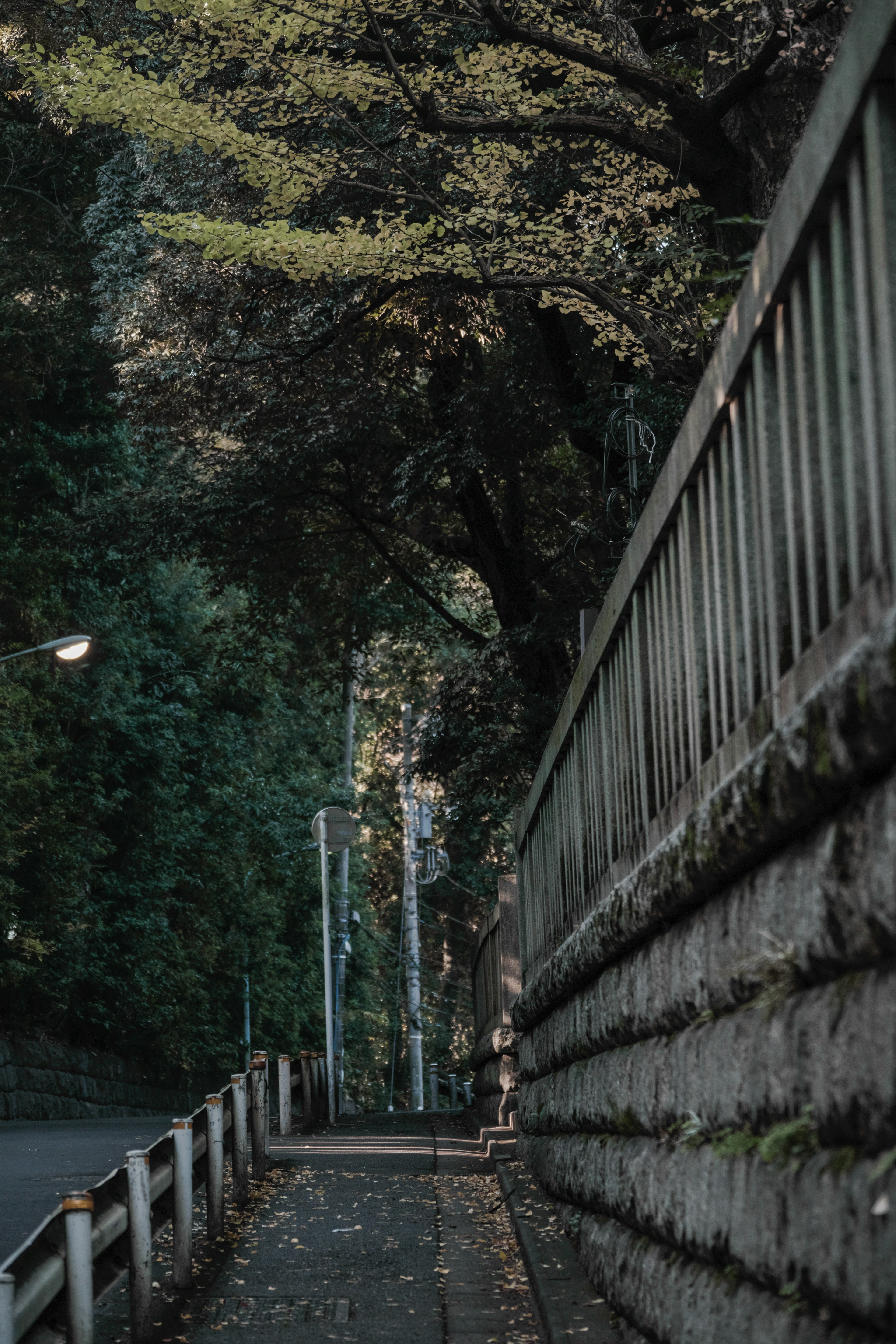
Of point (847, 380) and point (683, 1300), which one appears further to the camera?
point (683, 1300)

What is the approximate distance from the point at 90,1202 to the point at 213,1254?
2736 mm

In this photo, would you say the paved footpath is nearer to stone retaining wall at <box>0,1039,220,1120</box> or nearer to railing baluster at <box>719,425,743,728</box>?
railing baluster at <box>719,425,743,728</box>

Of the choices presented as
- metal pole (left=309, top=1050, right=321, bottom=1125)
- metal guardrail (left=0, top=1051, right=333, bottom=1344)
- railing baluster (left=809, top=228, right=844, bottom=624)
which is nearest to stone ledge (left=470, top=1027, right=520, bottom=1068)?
metal pole (left=309, top=1050, right=321, bottom=1125)

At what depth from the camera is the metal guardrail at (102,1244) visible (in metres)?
4.35

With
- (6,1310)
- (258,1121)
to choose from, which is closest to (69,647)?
(258,1121)

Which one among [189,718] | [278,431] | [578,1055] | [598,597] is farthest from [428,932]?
[578,1055]

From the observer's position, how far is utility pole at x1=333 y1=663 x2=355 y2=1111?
93.6 ft

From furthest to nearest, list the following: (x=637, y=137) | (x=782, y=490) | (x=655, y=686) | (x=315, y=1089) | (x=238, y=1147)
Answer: (x=315, y=1089)
(x=637, y=137)
(x=238, y=1147)
(x=655, y=686)
(x=782, y=490)

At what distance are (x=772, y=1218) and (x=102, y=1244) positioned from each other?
2973 millimetres

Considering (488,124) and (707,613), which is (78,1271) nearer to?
(707,613)

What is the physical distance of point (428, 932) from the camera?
51.6 meters

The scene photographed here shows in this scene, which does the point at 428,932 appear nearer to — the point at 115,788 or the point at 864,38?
the point at 115,788

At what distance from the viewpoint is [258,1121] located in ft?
A: 33.4

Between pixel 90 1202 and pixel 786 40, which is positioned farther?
pixel 786 40
